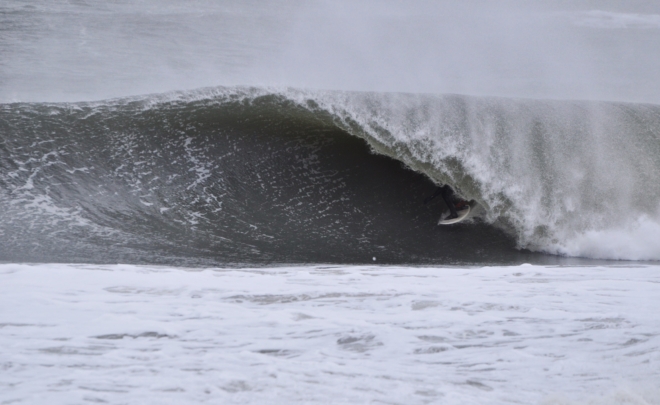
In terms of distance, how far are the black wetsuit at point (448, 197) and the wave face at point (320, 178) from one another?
5.0 inches

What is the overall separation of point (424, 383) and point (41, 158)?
6.62m

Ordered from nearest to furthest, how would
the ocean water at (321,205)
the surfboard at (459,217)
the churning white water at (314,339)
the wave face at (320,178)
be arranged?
the churning white water at (314,339) → the ocean water at (321,205) → the wave face at (320,178) → the surfboard at (459,217)

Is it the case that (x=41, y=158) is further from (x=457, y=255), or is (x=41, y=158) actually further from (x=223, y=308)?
(x=457, y=255)

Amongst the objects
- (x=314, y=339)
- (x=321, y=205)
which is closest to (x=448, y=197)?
(x=321, y=205)

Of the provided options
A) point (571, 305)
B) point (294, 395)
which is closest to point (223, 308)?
point (294, 395)

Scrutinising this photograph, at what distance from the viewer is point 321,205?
26.6 ft

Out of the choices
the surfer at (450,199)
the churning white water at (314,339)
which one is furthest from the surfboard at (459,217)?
the churning white water at (314,339)

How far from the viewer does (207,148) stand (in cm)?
878

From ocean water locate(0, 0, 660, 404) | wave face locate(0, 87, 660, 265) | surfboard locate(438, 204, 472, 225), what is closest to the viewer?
ocean water locate(0, 0, 660, 404)

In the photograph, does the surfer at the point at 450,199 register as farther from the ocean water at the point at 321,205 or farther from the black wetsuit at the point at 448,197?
the ocean water at the point at 321,205

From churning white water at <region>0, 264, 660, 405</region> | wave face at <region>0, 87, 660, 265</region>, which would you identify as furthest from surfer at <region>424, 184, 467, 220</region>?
churning white water at <region>0, 264, 660, 405</region>

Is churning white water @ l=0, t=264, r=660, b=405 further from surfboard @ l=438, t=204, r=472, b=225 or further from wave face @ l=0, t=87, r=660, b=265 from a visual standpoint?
surfboard @ l=438, t=204, r=472, b=225

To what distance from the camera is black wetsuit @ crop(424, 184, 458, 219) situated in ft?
27.1

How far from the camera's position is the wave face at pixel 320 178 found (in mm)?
7023
